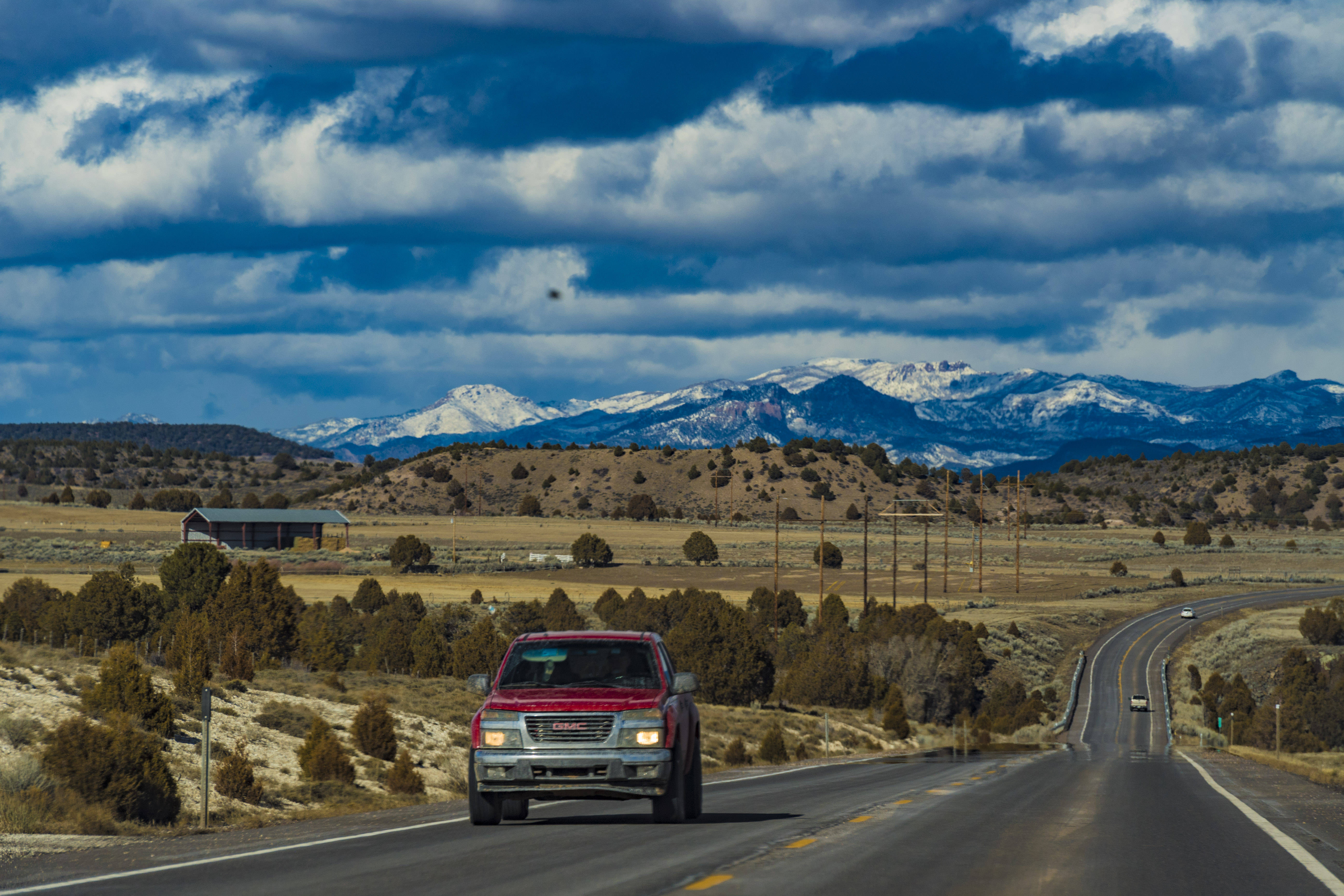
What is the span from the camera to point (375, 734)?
92.7 ft

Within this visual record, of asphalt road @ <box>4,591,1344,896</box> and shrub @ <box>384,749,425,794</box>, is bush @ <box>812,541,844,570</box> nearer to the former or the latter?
shrub @ <box>384,749,425,794</box>

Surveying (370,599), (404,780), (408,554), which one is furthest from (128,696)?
(408,554)

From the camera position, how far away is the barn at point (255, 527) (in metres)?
136

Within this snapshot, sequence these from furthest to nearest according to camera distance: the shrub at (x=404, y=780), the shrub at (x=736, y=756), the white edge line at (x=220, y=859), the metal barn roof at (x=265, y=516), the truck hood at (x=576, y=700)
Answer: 1. the metal barn roof at (x=265, y=516)
2. the shrub at (x=736, y=756)
3. the shrub at (x=404, y=780)
4. the truck hood at (x=576, y=700)
5. the white edge line at (x=220, y=859)

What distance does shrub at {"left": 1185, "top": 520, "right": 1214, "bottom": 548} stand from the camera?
175875 mm

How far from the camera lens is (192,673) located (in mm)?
30547

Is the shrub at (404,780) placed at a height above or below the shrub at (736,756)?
above

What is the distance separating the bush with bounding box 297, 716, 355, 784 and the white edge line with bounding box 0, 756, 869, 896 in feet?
19.3

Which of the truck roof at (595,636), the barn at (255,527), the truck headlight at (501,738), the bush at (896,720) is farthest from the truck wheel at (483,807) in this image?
the barn at (255,527)

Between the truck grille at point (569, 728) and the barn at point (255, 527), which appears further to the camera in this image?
the barn at point (255, 527)

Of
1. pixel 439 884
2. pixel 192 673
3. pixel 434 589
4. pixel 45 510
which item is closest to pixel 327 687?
pixel 192 673

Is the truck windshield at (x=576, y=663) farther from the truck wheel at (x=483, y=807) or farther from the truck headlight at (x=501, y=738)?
the truck wheel at (x=483, y=807)

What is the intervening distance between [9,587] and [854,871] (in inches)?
3140

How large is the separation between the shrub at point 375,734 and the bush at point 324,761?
7.44 ft
